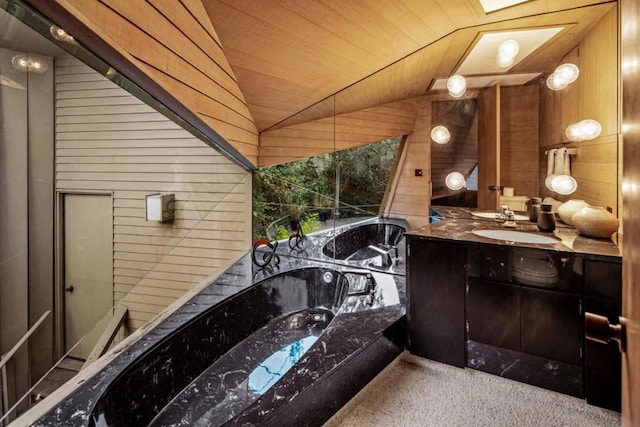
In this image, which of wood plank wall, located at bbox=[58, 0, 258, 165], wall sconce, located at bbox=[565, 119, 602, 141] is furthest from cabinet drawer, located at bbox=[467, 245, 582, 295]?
wood plank wall, located at bbox=[58, 0, 258, 165]

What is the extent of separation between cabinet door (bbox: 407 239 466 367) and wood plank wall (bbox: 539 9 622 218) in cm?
98

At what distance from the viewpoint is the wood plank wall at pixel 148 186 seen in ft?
8.39

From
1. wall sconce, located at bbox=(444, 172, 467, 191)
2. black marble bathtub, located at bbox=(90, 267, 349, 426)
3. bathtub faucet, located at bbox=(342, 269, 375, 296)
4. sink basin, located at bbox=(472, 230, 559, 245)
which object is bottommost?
black marble bathtub, located at bbox=(90, 267, 349, 426)

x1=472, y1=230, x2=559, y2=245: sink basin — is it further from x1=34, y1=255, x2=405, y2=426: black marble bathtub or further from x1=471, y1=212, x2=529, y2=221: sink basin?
x1=34, y1=255, x2=405, y2=426: black marble bathtub

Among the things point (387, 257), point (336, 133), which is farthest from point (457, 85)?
point (387, 257)

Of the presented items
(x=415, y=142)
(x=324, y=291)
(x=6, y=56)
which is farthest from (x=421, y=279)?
(x=6, y=56)

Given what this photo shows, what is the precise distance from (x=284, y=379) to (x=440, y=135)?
7.72 feet

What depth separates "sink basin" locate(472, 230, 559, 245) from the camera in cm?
182

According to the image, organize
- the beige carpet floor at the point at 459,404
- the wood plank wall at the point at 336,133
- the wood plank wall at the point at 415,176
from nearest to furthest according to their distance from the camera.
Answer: the beige carpet floor at the point at 459,404
the wood plank wall at the point at 415,176
the wood plank wall at the point at 336,133

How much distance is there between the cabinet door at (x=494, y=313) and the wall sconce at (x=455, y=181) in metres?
1.23

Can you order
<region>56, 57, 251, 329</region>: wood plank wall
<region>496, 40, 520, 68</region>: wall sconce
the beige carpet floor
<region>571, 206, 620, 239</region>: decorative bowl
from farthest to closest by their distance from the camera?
<region>56, 57, 251, 329</region>: wood plank wall, <region>496, 40, 520, 68</region>: wall sconce, <region>571, 206, 620, 239</region>: decorative bowl, the beige carpet floor

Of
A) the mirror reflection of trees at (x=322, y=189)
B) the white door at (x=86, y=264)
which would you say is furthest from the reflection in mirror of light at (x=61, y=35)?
the mirror reflection of trees at (x=322, y=189)

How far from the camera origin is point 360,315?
2057 millimetres

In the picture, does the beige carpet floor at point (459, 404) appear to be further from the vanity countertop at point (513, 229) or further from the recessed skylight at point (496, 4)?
the recessed skylight at point (496, 4)
